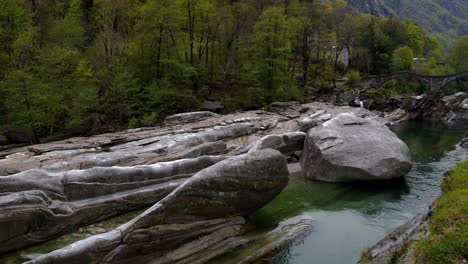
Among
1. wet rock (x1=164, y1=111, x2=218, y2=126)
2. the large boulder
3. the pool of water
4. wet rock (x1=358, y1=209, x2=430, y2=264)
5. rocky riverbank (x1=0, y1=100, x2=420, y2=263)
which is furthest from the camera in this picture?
wet rock (x1=164, y1=111, x2=218, y2=126)

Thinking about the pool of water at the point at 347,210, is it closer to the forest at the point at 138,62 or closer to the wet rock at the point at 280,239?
the wet rock at the point at 280,239

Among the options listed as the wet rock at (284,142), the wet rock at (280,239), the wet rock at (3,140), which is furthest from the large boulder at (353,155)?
the wet rock at (3,140)

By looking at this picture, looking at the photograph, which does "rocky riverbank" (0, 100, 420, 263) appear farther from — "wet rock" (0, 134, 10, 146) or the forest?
the forest

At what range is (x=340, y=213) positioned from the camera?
19.6m

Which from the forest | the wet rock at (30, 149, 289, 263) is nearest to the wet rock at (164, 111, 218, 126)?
the forest

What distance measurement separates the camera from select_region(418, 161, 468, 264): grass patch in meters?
10.2

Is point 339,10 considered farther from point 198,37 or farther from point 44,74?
point 44,74

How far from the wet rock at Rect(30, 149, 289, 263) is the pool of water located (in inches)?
88.4

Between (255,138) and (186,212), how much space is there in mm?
16181

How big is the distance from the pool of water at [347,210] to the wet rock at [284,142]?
110 inches

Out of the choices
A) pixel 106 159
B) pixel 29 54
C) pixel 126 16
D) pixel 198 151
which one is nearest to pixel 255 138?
pixel 198 151

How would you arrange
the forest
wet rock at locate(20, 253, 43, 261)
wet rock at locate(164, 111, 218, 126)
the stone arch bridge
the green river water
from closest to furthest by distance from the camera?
wet rock at locate(20, 253, 43, 261) → the green river water → the forest → wet rock at locate(164, 111, 218, 126) → the stone arch bridge

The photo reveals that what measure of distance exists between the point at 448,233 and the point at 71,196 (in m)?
15.2

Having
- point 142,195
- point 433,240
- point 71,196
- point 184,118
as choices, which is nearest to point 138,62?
point 184,118
